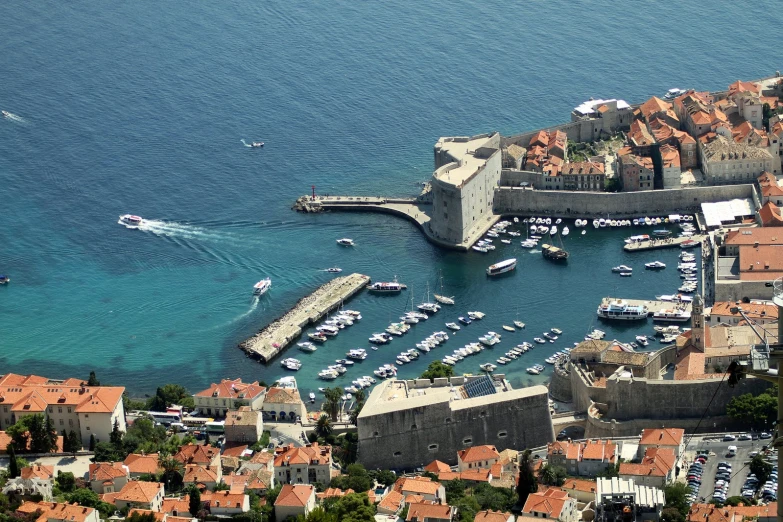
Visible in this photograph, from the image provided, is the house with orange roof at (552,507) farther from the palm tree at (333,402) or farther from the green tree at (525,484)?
the palm tree at (333,402)

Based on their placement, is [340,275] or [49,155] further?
[49,155]

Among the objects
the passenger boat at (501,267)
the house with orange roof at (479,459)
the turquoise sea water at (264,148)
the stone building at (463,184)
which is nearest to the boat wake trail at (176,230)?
the turquoise sea water at (264,148)

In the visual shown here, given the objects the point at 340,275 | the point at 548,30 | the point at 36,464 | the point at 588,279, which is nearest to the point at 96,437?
the point at 36,464

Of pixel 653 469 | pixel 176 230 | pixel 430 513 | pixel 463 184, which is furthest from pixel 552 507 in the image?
pixel 176 230

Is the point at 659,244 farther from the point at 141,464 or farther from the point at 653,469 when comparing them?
the point at 141,464

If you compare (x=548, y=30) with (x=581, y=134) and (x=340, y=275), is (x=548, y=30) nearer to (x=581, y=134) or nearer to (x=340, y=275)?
(x=581, y=134)

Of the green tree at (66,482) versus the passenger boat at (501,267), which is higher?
the passenger boat at (501,267)
